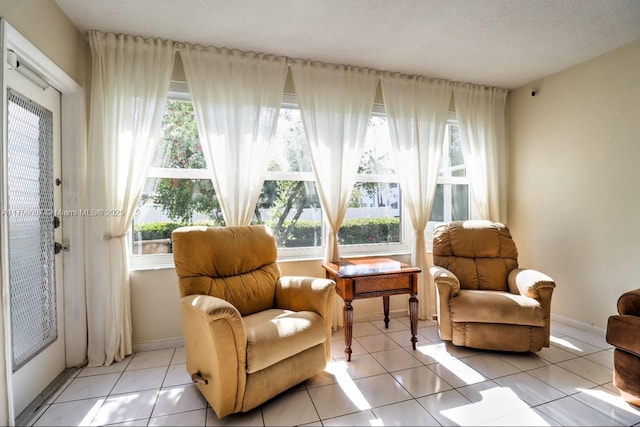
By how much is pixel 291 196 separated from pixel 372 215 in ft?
3.02

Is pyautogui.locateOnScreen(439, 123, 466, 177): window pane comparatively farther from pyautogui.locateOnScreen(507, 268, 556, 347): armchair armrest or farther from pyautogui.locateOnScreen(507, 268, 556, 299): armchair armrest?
pyautogui.locateOnScreen(507, 268, 556, 347): armchair armrest

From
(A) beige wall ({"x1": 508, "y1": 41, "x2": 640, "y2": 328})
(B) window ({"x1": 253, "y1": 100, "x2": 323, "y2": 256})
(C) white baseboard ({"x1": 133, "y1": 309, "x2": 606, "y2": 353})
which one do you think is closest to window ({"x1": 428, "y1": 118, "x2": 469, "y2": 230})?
(A) beige wall ({"x1": 508, "y1": 41, "x2": 640, "y2": 328})

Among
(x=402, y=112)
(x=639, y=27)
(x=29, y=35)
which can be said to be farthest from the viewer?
(x=402, y=112)

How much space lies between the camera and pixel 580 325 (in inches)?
116

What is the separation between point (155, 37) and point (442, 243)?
3.06m

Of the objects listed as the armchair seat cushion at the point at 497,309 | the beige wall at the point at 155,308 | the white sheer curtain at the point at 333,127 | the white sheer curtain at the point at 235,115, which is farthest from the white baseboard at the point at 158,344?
the armchair seat cushion at the point at 497,309

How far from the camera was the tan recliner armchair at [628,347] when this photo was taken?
1.78m

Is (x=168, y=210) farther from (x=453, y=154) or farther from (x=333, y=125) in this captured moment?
(x=453, y=154)

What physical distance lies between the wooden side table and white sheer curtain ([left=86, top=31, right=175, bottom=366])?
66.2 inches

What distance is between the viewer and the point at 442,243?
298cm

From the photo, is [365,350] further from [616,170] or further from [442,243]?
[616,170]

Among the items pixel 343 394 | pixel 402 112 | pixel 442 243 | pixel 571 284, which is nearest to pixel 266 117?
pixel 402 112

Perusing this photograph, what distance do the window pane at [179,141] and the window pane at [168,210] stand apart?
153 mm

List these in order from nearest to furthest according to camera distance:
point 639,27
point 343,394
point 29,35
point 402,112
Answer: point 29,35, point 343,394, point 639,27, point 402,112
